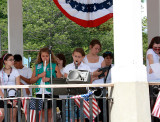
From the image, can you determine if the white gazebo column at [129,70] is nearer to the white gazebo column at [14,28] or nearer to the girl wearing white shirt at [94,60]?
the girl wearing white shirt at [94,60]

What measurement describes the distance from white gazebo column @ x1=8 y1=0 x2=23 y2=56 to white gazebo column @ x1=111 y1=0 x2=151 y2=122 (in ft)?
15.9

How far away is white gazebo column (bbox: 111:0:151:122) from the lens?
255 inches

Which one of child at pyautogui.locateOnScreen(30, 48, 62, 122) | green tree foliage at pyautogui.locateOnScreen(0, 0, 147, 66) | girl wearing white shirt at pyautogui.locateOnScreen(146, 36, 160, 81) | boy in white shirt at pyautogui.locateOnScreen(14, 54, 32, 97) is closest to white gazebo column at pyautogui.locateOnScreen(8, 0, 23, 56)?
boy in white shirt at pyautogui.locateOnScreen(14, 54, 32, 97)

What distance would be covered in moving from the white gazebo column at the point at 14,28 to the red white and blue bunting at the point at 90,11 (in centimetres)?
132

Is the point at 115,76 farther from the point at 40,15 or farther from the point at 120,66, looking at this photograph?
the point at 40,15

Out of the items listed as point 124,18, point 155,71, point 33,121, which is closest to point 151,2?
point 155,71

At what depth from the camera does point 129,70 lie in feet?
21.5

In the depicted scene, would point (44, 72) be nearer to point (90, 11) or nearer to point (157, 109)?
point (157, 109)

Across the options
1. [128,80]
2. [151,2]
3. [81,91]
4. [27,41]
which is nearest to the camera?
[128,80]

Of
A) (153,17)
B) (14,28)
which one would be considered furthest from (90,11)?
(14,28)

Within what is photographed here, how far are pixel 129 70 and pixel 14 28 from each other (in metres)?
5.32

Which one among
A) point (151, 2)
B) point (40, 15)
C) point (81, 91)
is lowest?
point (81, 91)

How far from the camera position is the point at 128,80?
651cm

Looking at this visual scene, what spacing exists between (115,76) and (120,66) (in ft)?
0.58
